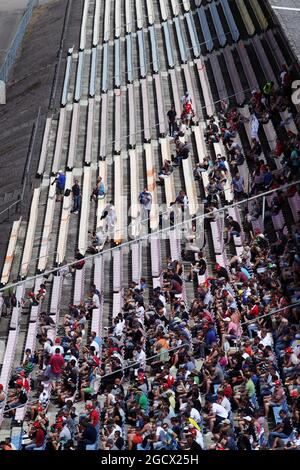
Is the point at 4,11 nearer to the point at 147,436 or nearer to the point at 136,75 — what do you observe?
the point at 136,75

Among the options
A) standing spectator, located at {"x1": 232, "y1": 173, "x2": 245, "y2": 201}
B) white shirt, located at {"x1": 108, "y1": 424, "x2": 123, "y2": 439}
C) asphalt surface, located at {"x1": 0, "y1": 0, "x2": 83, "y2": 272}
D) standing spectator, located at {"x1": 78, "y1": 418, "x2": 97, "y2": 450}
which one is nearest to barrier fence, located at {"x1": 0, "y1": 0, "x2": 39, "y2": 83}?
asphalt surface, located at {"x1": 0, "y1": 0, "x2": 83, "y2": 272}

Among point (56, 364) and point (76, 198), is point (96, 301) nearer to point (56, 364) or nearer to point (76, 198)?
point (56, 364)

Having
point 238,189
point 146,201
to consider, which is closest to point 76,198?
point 146,201

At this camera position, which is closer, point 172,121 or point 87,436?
point 87,436

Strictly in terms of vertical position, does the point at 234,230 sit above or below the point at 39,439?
above

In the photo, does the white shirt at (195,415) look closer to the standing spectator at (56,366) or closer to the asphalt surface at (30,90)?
the standing spectator at (56,366)

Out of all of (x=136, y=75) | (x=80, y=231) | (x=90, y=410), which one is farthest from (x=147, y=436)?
(x=136, y=75)
